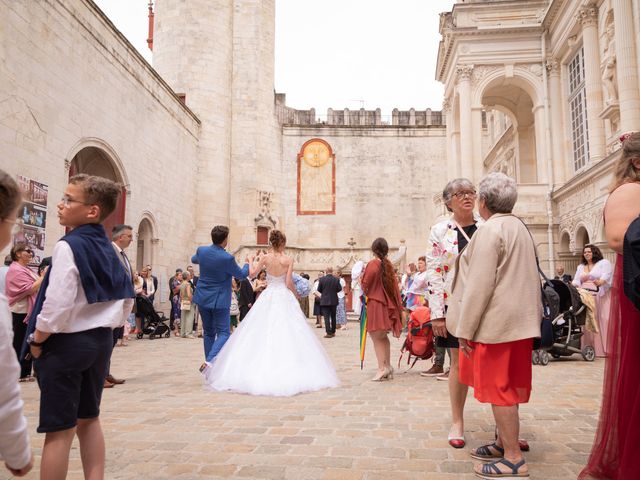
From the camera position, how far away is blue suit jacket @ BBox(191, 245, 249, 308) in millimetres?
6434

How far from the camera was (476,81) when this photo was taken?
19.7 m

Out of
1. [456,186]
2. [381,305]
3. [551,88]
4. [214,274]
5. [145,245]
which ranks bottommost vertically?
[381,305]

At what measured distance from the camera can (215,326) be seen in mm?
6625

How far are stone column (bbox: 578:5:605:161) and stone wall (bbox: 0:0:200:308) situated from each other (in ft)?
46.4

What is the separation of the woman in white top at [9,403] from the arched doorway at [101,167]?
46.2 ft

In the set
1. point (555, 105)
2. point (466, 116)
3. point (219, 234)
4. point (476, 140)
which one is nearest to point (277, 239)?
point (219, 234)

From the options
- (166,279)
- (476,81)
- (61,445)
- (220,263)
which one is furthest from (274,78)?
(61,445)

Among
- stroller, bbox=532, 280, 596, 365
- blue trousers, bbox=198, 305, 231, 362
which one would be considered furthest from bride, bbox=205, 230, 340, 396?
stroller, bbox=532, 280, 596, 365

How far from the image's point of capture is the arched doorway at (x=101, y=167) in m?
14.9

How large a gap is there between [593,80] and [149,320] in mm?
14755

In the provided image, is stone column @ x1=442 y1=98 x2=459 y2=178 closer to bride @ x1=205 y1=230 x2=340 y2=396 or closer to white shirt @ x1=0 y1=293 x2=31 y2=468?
bride @ x1=205 y1=230 x2=340 y2=396

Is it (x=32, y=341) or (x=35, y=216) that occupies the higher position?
(x=35, y=216)

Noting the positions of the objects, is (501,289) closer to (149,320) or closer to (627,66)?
(149,320)

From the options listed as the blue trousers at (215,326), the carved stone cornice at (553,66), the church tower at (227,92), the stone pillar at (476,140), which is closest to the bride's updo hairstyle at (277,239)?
the blue trousers at (215,326)
